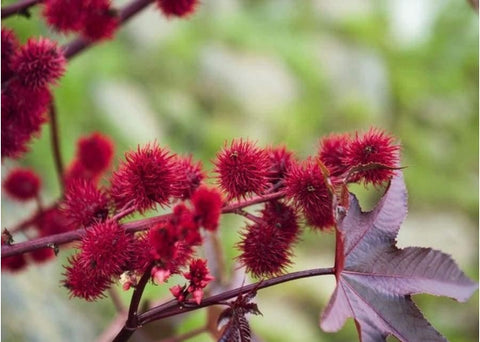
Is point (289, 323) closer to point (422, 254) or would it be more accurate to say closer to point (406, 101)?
point (406, 101)

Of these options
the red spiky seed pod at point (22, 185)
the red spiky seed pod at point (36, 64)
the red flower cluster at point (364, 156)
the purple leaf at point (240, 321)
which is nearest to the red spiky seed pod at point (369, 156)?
the red flower cluster at point (364, 156)

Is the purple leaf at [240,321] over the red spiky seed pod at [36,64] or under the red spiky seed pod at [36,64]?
under

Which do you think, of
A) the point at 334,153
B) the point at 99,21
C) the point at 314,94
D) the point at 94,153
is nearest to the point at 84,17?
the point at 99,21

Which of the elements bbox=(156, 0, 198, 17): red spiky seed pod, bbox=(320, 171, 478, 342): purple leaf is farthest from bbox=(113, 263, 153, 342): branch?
bbox=(156, 0, 198, 17): red spiky seed pod

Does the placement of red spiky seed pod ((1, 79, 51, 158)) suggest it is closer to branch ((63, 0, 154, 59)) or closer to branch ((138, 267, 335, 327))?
branch ((63, 0, 154, 59))

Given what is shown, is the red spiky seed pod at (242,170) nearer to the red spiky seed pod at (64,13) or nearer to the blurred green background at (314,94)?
the red spiky seed pod at (64,13)

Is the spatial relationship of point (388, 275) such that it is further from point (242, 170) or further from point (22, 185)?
point (22, 185)

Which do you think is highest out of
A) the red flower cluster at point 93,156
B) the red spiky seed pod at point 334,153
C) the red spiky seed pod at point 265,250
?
the red flower cluster at point 93,156
